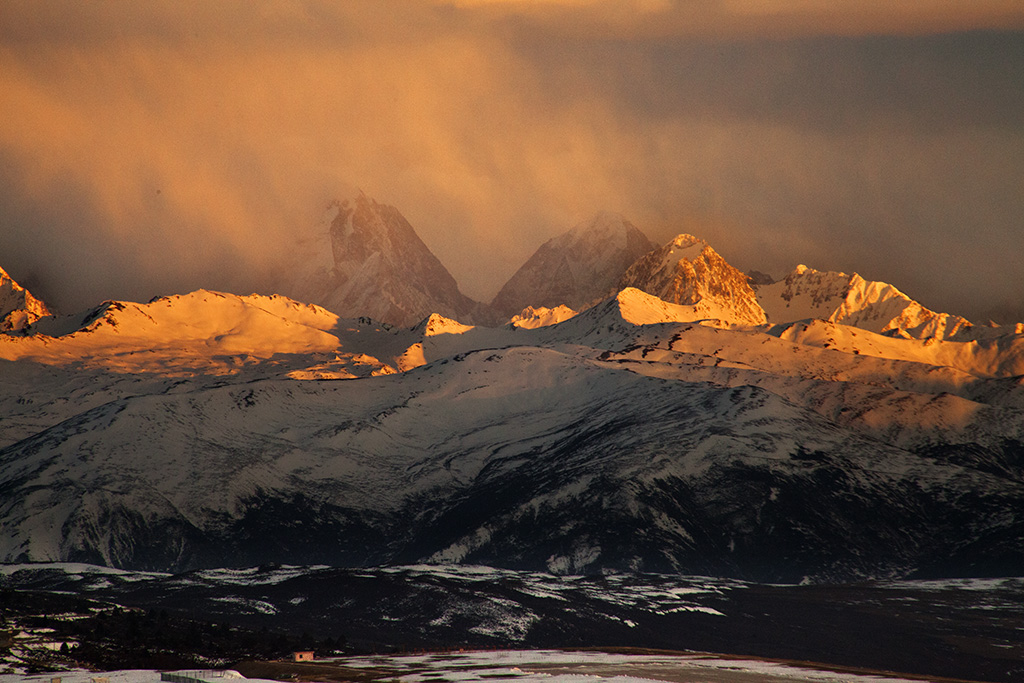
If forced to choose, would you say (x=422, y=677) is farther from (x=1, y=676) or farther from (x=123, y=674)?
(x=1, y=676)

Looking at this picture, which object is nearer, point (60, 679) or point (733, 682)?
point (60, 679)

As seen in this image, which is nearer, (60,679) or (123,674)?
(60,679)

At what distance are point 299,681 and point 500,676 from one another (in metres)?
27.4

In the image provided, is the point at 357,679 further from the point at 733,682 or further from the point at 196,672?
the point at 733,682

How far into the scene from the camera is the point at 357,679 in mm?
194000

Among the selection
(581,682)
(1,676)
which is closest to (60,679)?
(1,676)

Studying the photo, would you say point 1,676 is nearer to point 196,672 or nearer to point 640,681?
point 196,672

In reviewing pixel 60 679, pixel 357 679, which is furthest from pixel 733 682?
pixel 60 679

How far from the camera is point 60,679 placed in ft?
599

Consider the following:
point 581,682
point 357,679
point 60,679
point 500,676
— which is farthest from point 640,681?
A: point 60,679

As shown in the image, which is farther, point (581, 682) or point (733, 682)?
point (733, 682)

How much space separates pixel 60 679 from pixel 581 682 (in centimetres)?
6756

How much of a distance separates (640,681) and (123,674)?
234 ft

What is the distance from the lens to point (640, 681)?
184 metres
